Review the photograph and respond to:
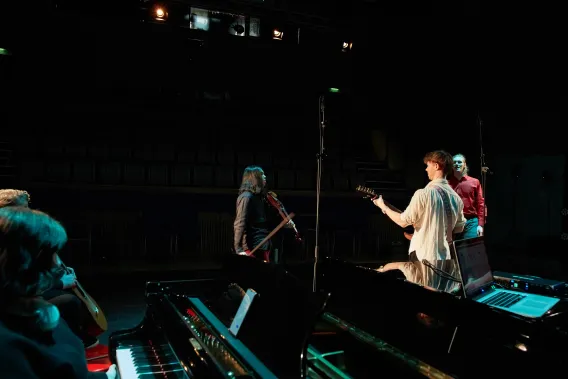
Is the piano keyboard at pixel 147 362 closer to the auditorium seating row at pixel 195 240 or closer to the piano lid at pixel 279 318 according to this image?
the piano lid at pixel 279 318

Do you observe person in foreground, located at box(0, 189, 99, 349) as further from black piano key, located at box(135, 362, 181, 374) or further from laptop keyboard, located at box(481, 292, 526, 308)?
laptop keyboard, located at box(481, 292, 526, 308)

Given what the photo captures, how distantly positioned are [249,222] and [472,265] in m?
2.36

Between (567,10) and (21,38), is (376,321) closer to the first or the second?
(567,10)

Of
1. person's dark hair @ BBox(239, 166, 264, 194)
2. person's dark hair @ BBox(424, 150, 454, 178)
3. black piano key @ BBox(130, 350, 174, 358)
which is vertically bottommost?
black piano key @ BBox(130, 350, 174, 358)

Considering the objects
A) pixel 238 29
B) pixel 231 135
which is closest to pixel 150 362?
pixel 231 135

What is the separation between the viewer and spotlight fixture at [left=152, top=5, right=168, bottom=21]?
8133 mm

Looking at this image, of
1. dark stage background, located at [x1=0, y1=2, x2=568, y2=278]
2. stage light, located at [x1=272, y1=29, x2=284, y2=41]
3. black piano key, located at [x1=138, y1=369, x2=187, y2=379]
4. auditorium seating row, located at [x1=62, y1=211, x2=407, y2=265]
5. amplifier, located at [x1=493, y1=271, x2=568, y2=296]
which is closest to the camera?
black piano key, located at [x1=138, y1=369, x2=187, y2=379]

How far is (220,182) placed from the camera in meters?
8.04

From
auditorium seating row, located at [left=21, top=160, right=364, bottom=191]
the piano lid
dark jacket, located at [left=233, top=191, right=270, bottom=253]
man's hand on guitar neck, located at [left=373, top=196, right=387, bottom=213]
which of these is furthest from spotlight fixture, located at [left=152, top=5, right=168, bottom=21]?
the piano lid

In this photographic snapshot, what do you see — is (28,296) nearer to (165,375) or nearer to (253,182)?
(165,375)

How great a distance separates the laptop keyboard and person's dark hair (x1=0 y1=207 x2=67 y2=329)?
5.34 feet

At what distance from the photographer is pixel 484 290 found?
6.37 ft

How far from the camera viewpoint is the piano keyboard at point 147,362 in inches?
60.5

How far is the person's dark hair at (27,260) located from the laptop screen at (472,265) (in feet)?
4.76
